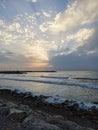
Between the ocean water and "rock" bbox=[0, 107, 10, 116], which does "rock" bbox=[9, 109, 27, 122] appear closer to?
"rock" bbox=[0, 107, 10, 116]

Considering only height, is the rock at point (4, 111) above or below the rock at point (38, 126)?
above

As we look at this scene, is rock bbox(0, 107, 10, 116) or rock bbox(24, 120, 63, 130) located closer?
rock bbox(24, 120, 63, 130)

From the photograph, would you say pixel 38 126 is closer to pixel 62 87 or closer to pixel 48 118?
pixel 48 118

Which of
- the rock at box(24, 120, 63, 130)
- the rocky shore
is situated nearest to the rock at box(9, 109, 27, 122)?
the rocky shore

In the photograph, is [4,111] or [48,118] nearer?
[48,118]

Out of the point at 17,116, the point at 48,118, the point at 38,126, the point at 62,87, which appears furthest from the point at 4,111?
the point at 62,87

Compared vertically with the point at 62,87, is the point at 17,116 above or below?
above

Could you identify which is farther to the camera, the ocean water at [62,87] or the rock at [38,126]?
the ocean water at [62,87]

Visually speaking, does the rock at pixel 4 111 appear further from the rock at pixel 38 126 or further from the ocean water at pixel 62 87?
the ocean water at pixel 62 87

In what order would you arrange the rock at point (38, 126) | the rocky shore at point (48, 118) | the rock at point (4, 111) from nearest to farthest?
the rock at point (38, 126) → the rocky shore at point (48, 118) → the rock at point (4, 111)

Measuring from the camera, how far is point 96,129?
27.9 ft

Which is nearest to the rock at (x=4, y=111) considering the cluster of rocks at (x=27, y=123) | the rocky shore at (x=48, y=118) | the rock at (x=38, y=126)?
the rocky shore at (x=48, y=118)

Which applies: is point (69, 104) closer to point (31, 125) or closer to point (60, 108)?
point (60, 108)

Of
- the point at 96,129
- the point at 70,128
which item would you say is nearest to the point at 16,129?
the point at 70,128
